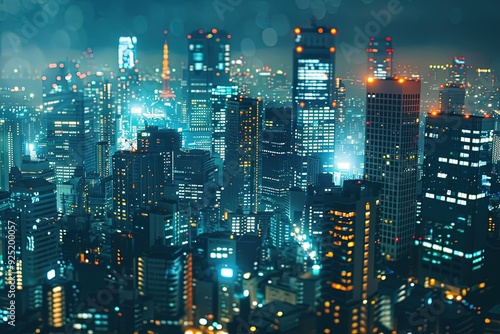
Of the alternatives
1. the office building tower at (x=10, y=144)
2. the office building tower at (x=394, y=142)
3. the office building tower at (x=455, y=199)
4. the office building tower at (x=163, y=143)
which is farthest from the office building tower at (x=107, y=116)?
the office building tower at (x=455, y=199)

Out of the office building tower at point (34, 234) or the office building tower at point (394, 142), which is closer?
the office building tower at point (34, 234)

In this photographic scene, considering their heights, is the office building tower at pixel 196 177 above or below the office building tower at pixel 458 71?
below

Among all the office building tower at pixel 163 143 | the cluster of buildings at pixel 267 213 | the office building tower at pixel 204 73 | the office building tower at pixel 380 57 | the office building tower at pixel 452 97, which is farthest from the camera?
the office building tower at pixel 204 73

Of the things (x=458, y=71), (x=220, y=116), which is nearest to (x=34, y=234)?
(x=458, y=71)

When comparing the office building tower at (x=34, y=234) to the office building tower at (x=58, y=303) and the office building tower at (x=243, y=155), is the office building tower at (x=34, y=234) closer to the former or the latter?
the office building tower at (x=58, y=303)

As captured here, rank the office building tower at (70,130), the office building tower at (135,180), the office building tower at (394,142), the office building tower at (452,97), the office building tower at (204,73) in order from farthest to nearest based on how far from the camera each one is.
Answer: the office building tower at (204,73), the office building tower at (70,130), the office building tower at (135,180), the office building tower at (452,97), the office building tower at (394,142)
